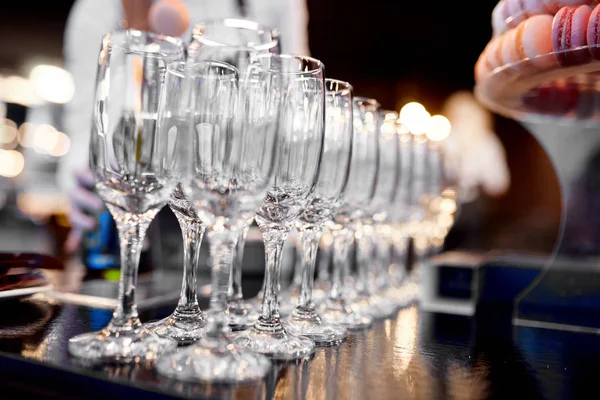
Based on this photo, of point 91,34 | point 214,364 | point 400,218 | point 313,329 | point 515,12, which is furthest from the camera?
point 91,34

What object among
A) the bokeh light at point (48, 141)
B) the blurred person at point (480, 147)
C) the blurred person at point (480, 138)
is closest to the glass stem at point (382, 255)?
the blurred person at point (480, 147)

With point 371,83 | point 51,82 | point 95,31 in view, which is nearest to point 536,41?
point 95,31

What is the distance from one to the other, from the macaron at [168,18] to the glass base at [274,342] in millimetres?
860

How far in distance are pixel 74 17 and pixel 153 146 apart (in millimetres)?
1537

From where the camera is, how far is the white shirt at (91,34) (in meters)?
1.60

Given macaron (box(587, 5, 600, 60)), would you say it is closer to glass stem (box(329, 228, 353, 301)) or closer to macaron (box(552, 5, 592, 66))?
macaron (box(552, 5, 592, 66))

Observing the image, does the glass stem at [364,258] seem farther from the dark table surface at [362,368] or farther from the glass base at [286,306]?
the dark table surface at [362,368]

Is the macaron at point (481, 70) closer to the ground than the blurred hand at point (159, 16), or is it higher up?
closer to the ground

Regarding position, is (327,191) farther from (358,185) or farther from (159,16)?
(159,16)

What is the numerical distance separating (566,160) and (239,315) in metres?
0.75

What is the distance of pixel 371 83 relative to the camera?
543 centimetres

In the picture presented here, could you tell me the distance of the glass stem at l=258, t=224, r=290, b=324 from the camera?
25.7 inches

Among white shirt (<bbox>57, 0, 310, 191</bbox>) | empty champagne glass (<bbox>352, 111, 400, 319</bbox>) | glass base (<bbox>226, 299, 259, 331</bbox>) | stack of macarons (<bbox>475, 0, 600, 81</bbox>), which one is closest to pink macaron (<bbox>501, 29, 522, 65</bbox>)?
stack of macarons (<bbox>475, 0, 600, 81</bbox>)

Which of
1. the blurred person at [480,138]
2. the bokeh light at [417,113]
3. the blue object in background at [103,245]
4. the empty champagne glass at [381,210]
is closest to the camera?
the empty champagne glass at [381,210]
